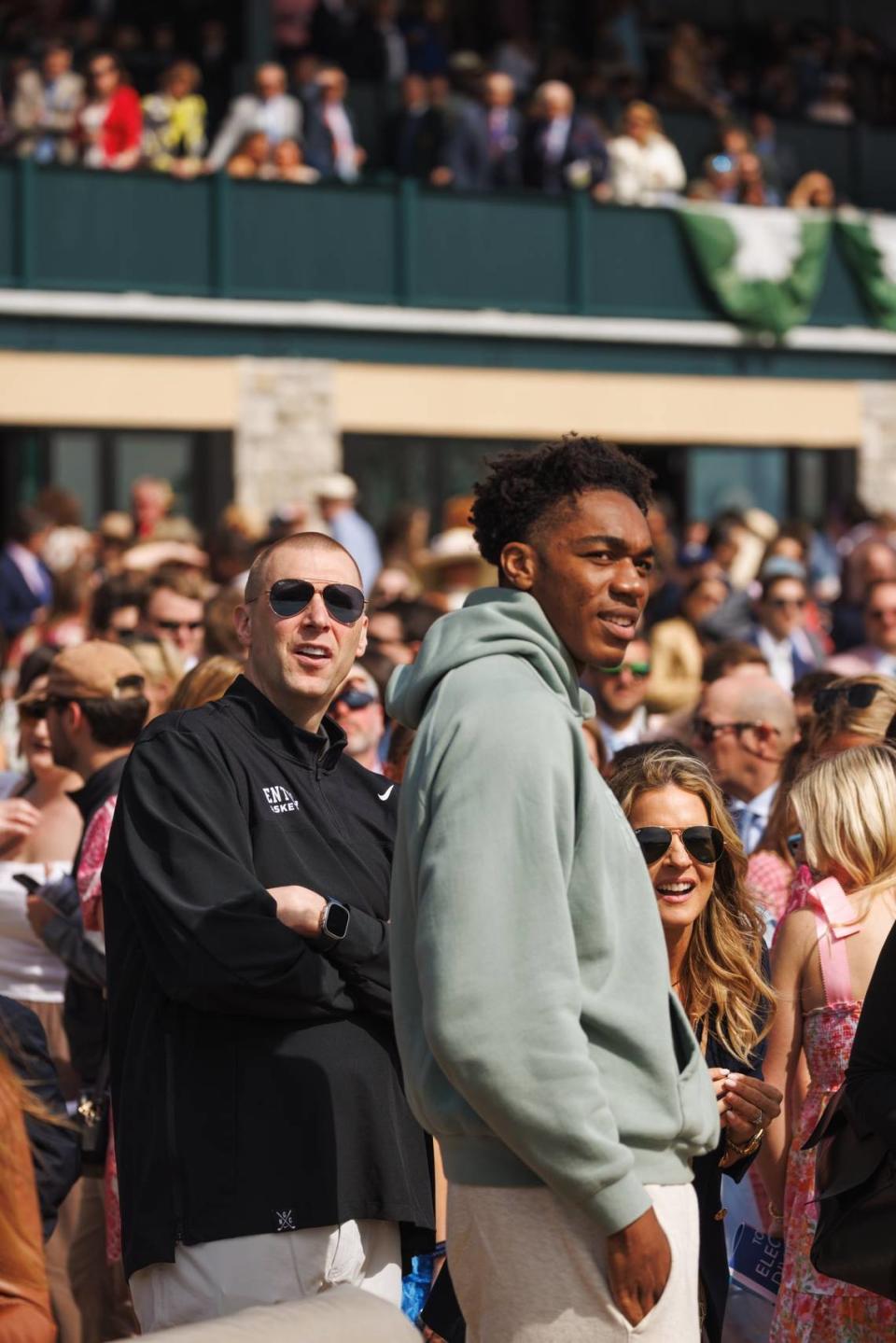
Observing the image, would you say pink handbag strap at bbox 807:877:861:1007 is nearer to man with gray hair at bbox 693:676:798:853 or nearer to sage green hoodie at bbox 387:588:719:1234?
sage green hoodie at bbox 387:588:719:1234

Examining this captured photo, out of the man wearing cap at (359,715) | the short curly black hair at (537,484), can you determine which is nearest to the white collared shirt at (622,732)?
the man wearing cap at (359,715)

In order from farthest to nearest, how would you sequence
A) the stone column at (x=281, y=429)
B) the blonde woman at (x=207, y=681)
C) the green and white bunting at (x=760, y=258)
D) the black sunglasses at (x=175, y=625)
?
1. the green and white bunting at (x=760, y=258)
2. the stone column at (x=281, y=429)
3. the black sunglasses at (x=175, y=625)
4. the blonde woman at (x=207, y=681)

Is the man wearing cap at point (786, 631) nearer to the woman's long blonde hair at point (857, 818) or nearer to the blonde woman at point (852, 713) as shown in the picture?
the blonde woman at point (852, 713)

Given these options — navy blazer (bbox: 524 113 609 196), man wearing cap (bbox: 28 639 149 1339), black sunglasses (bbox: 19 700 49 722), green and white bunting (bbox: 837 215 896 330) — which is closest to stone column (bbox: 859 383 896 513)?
green and white bunting (bbox: 837 215 896 330)

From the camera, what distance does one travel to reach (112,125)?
21.0 m

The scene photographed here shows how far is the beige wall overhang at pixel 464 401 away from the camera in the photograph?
69.3 feet

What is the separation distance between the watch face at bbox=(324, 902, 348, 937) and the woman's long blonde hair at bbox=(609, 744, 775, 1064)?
784 millimetres

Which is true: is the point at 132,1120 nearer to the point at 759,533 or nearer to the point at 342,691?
the point at 342,691

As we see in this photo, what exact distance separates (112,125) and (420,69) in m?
4.39

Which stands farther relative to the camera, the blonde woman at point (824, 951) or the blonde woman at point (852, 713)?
the blonde woman at point (852, 713)

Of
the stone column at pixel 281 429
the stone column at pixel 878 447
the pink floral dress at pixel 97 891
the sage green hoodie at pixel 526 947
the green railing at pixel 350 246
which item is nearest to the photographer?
the sage green hoodie at pixel 526 947

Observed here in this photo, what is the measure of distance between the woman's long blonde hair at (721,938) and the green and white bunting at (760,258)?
19.2m

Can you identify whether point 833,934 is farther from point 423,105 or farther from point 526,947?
point 423,105

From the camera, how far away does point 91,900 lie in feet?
17.7
